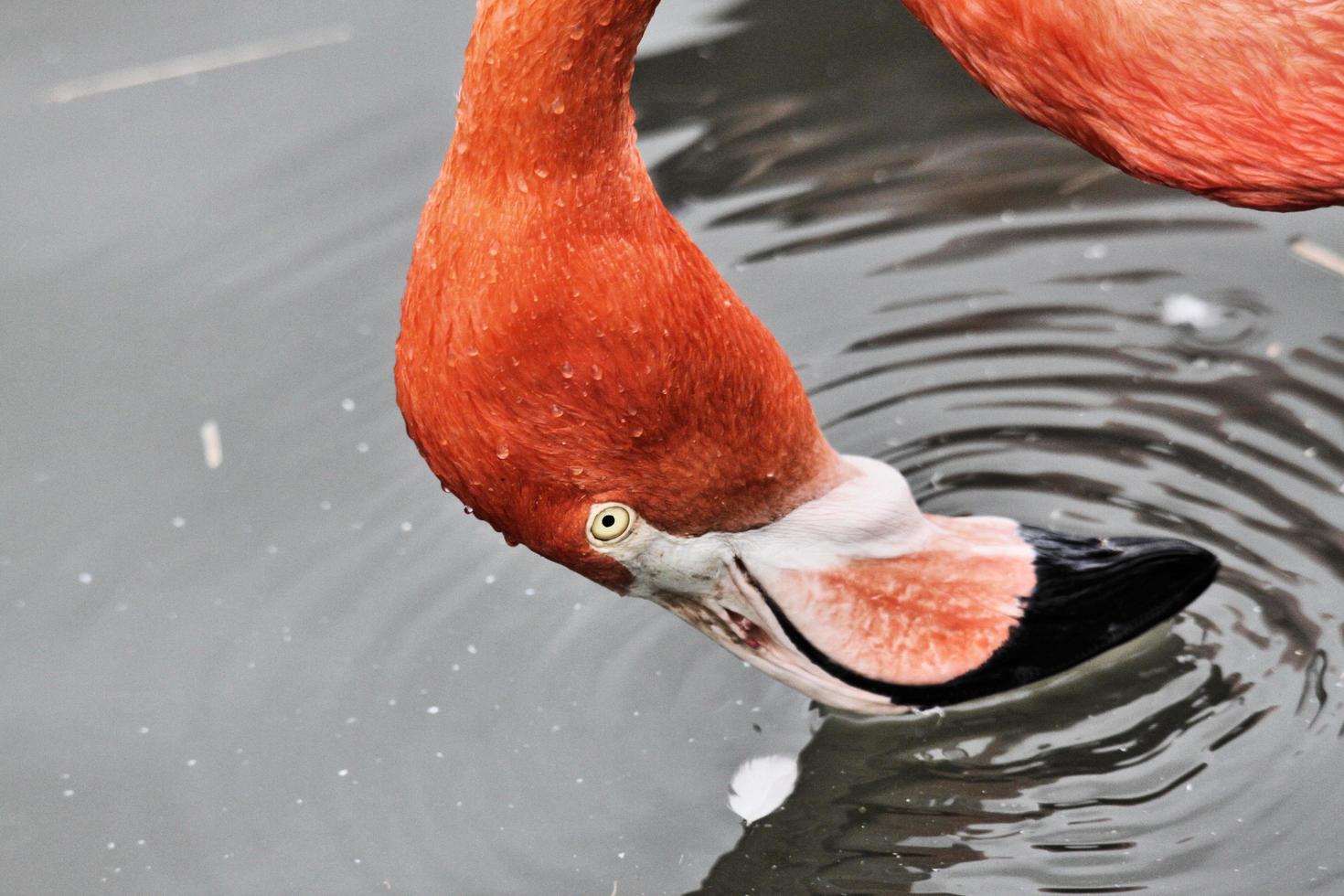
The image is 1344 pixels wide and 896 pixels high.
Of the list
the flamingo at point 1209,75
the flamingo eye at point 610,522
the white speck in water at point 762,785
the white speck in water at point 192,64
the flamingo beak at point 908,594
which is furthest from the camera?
the white speck in water at point 192,64

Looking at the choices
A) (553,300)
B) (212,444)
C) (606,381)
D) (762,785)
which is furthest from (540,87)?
(212,444)

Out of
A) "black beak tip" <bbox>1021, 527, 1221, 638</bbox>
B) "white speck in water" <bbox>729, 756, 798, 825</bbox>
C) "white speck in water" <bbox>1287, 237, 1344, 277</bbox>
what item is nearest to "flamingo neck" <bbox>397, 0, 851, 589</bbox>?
"white speck in water" <bbox>729, 756, 798, 825</bbox>

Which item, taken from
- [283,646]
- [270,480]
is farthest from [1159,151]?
[270,480]

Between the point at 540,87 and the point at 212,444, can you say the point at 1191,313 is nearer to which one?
the point at 540,87

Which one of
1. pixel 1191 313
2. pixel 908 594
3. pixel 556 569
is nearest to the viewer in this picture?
pixel 908 594

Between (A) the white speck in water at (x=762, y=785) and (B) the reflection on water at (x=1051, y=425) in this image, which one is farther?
(A) the white speck in water at (x=762, y=785)

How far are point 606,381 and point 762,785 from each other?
1.12 meters

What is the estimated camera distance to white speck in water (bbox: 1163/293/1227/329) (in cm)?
422

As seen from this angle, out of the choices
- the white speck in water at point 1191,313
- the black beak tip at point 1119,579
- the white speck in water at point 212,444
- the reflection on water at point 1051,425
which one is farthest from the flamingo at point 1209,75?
the white speck in water at point 212,444

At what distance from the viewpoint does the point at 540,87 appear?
8.42ft

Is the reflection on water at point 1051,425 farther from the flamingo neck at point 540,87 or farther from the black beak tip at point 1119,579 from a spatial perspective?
the flamingo neck at point 540,87

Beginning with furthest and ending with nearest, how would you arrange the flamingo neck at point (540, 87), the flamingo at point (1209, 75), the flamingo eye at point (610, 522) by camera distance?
the flamingo eye at point (610, 522), the flamingo neck at point (540, 87), the flamingo at point (1209, 75)

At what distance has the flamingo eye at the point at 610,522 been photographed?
2.77 metres

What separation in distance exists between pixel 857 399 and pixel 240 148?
6.84 ft
